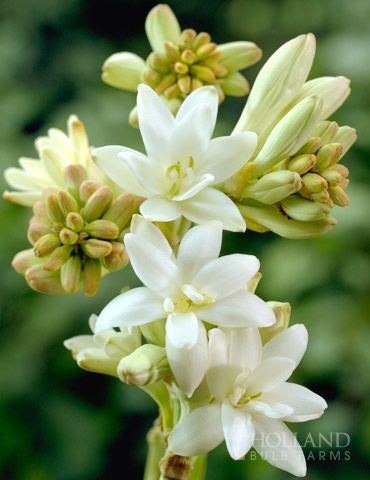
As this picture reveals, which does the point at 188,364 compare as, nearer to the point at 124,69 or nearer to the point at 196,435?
the point at 196,435

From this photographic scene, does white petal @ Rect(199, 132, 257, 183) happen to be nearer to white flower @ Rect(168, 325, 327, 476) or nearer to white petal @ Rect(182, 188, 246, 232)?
white petal @ Rect(182, 188, 246, 232)

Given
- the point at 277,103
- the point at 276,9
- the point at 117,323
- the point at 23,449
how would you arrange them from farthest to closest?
the point at 276,9 < the point at 23,449 < the point at 277,103 < the point at 117,323

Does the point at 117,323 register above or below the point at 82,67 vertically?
above

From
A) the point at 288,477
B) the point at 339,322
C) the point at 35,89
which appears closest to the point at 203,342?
the point at 339,322

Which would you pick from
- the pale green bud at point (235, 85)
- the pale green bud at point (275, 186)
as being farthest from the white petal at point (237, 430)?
the pale green bud at point (235, 85)

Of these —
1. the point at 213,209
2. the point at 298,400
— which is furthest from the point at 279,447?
the point at 213,209

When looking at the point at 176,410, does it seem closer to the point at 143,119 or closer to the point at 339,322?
the point at 143,119

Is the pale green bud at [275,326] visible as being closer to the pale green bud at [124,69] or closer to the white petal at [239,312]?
the white petal at [239,312]

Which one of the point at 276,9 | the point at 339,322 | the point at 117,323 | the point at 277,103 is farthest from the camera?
the point at 276,9
